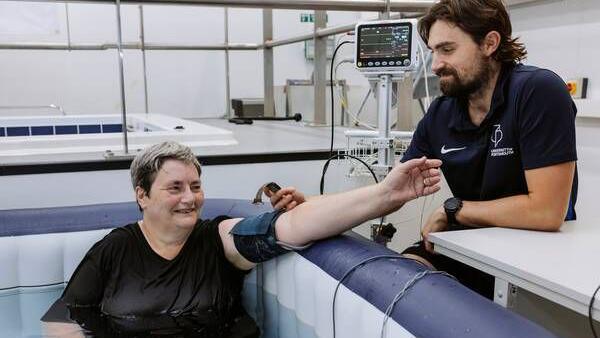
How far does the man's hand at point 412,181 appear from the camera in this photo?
1215 mm

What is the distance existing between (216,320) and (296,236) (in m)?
0.37

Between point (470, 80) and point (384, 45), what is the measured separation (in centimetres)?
34

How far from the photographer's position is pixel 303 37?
10.8 ft

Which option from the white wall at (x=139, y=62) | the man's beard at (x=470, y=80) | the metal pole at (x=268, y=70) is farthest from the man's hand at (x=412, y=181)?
the white wall at (x=139, y=62)

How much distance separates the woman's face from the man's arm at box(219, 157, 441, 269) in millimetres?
243

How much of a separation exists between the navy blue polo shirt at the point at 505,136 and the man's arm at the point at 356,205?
215 mm

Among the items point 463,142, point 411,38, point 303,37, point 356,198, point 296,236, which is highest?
point 303,37

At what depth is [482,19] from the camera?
1340mm

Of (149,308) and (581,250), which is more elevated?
(581,250)

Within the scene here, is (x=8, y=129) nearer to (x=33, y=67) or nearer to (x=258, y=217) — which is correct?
(x=33, y=67)

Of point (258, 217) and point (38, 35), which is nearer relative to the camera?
point (258, 217)

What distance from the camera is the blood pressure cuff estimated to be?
1.42 metres

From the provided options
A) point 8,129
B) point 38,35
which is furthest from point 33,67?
point 8,129

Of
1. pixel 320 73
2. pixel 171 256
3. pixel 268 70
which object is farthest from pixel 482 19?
pixel 268 70
